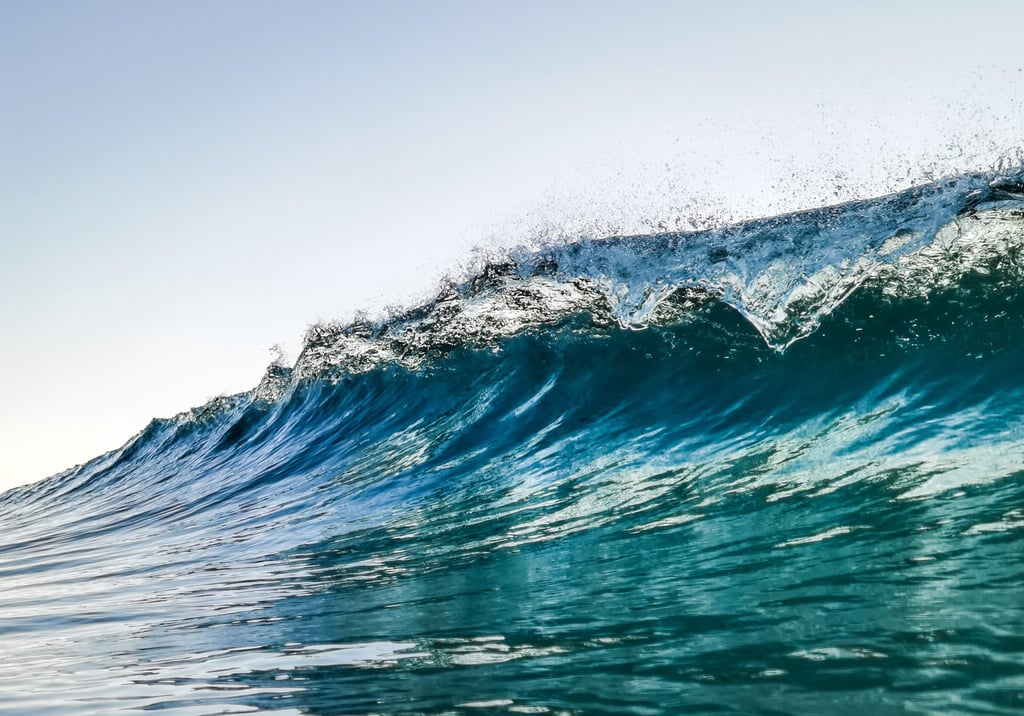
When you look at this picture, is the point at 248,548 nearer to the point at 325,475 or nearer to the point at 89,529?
the point at 325,475

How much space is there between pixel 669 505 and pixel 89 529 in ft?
22.8

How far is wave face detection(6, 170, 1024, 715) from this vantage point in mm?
1976

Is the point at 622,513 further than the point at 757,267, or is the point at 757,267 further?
the point at 757,267

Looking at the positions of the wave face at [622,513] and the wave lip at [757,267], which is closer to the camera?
the wave face at [622,513]

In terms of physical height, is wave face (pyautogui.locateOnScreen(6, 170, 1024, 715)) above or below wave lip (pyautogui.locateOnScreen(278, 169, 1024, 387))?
below

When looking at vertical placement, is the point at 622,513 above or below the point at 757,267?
below

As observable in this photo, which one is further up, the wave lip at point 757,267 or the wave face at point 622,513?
the wave lip at point 757,267

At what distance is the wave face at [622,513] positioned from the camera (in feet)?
6.48

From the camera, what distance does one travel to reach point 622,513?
419 centimetres

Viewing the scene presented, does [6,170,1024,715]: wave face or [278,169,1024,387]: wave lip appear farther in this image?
[278,169,1024,387]: wave lip

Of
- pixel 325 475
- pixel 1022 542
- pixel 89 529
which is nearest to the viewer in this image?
pixel 1022 542

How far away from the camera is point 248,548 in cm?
527

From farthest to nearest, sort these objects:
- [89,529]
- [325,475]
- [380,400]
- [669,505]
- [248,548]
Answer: [380,400]
[89,529]
[325,475]
[248,548]
[669,505]

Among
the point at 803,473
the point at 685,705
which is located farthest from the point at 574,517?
the point at 685,705
